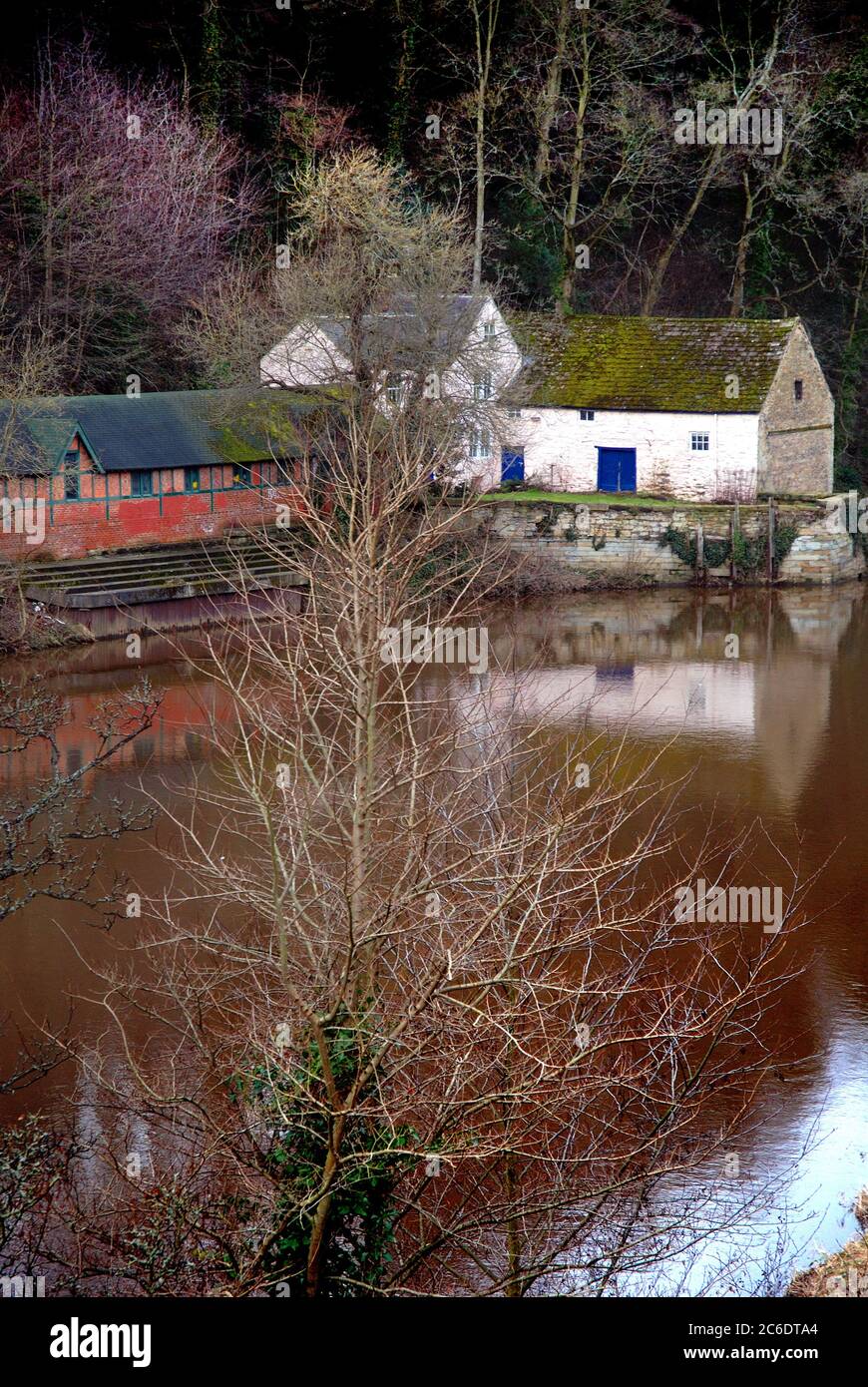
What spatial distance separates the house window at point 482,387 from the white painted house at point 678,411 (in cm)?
204

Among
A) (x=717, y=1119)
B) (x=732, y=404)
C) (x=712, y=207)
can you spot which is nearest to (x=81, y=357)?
(x=732, y=404)

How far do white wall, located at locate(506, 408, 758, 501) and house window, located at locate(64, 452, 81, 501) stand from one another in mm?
9264

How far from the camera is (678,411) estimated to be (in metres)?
34.2

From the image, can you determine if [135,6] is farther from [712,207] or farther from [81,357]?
[712,207]

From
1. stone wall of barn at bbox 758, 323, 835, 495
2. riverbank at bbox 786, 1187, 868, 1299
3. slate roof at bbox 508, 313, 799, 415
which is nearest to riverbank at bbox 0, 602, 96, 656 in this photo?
slate roof at bbox 508, 313, 799, 415

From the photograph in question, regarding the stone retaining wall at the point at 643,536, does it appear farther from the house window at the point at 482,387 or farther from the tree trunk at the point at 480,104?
the tree trunk at the point at 480,104

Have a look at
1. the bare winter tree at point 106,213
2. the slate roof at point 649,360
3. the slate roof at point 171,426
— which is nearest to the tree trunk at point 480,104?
the slate roof at point 649,360

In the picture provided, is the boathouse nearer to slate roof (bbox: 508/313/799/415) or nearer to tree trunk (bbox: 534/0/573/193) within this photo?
slate roof (bbox: 508/313/799/415)

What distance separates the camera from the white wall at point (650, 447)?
111 feet

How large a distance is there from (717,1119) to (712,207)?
36.2 meters

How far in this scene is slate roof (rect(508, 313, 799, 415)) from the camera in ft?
112

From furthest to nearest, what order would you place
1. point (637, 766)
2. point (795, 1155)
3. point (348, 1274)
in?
point (637, 766) < point (795, 1155) < point (348, 1274)

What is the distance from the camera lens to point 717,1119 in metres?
11.6

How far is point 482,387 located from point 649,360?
5.88 meters
